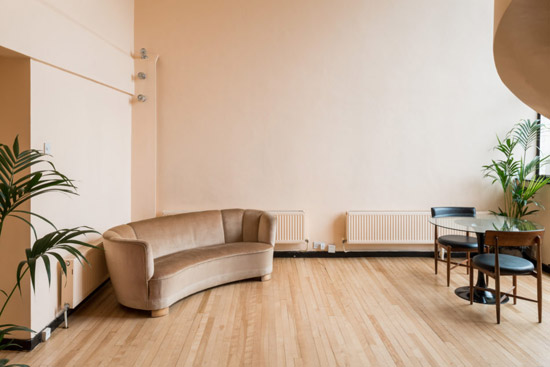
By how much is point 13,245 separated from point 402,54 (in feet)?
19.5

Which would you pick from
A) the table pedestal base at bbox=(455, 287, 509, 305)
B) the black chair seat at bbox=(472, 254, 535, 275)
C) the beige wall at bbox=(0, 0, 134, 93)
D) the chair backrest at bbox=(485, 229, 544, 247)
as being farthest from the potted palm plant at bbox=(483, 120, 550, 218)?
the beige wall at bbox=(0, 0, 134, 93)

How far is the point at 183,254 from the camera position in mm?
5402

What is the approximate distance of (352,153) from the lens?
23.0ft

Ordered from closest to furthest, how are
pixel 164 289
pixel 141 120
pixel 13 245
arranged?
pixel 13 245
pixel 164 289
pixel 141 120

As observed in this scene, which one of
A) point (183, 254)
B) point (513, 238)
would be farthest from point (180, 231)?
point (513, 238)

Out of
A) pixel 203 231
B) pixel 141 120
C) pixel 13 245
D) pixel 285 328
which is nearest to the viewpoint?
pixel 13 245

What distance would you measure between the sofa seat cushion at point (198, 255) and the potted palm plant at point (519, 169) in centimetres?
380

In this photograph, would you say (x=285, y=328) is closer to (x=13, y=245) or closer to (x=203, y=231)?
(x=203, y=231)

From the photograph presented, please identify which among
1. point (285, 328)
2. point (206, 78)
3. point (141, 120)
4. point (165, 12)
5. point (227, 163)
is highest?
point (165, 12)

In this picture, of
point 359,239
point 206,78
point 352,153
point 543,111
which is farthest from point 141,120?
point 543,111

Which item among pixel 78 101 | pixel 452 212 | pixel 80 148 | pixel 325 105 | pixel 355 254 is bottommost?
pixel 355 254

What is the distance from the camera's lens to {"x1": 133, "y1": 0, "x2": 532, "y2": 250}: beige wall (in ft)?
22.4

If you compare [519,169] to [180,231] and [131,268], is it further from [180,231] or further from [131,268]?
[131,268]

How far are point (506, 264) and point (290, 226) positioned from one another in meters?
3.19
